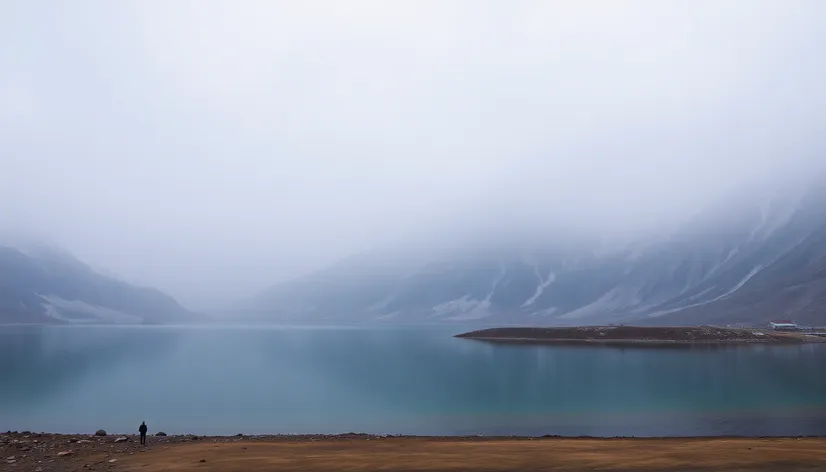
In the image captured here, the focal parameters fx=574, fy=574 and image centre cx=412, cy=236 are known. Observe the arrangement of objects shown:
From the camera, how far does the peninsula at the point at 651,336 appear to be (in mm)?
153875

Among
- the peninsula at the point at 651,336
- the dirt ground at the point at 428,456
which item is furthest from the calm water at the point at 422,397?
the peninsula at the point at 651,336

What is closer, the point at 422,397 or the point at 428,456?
the point at 428,456

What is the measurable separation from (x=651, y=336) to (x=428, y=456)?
6152 inches

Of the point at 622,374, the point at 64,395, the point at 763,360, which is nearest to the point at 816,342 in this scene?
the point at 763,360

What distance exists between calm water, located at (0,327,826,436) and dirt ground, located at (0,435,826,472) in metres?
8.81

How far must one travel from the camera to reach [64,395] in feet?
187

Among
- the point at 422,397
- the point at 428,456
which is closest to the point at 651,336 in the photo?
the point at 422,397

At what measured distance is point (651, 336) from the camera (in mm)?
167125

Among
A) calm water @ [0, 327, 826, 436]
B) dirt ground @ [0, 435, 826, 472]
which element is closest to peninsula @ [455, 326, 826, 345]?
calm water @ [0, 327, 826, 436]

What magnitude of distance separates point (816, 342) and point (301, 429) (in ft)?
513

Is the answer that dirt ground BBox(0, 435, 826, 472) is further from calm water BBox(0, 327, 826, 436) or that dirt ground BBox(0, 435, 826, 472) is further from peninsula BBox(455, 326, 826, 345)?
peninsula BBox(455, 326, 826, 345)

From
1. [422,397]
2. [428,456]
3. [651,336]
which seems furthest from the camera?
[651,336]

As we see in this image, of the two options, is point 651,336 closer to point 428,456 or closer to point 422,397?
point 422,397

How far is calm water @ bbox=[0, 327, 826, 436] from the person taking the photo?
42281 millimetres
